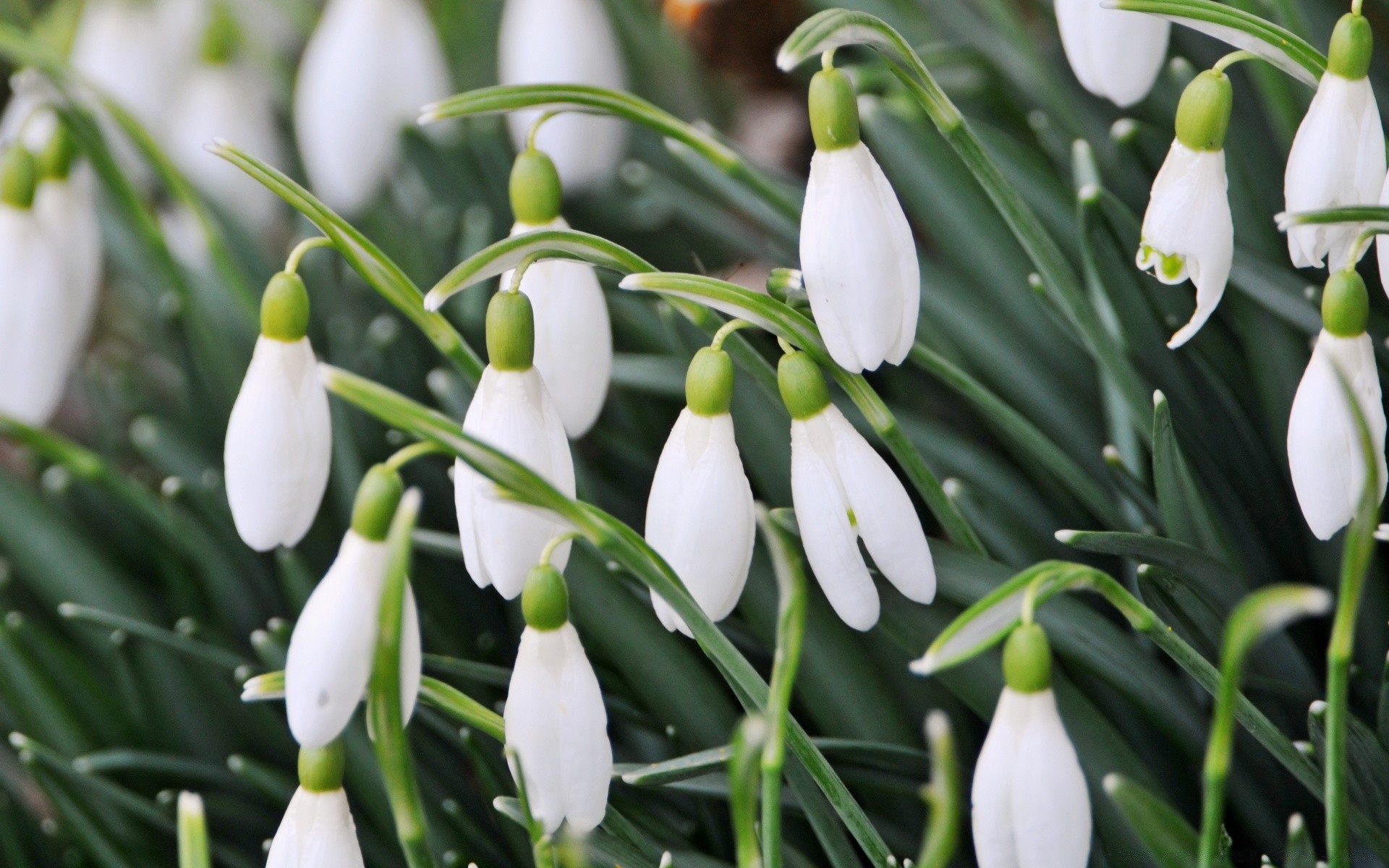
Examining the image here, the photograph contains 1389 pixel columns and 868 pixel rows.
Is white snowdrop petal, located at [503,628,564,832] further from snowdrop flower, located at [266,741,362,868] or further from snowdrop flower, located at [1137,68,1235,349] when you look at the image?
snowdrop flower, located at [1137,68,1235,349]

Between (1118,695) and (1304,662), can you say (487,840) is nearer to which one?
(1118,695)

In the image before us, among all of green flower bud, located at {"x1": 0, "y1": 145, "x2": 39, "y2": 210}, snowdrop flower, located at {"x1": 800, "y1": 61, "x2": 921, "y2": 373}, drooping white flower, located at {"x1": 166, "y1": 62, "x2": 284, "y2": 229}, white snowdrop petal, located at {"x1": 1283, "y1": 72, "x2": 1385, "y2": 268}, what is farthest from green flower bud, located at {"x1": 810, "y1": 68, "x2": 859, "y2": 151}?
drooping white flower, located at {"x1": 166, "y1": 62, "x2": 284, "y2": 229}

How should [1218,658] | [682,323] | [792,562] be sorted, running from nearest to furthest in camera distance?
1. [792,562]
2. [1218,658]
3. [682,323]

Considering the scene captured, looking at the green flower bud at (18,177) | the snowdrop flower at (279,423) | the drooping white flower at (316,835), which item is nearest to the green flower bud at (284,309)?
the snowdrop flower at (279,423)

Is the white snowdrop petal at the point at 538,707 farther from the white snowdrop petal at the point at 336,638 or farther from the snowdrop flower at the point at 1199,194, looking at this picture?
the snowdrop flower at the point at 1199,194

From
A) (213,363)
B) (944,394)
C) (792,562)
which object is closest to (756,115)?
(944,394)

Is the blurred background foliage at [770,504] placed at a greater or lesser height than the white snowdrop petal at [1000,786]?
greater

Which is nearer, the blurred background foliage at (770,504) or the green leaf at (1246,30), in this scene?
the green leaf at (1246,30)
